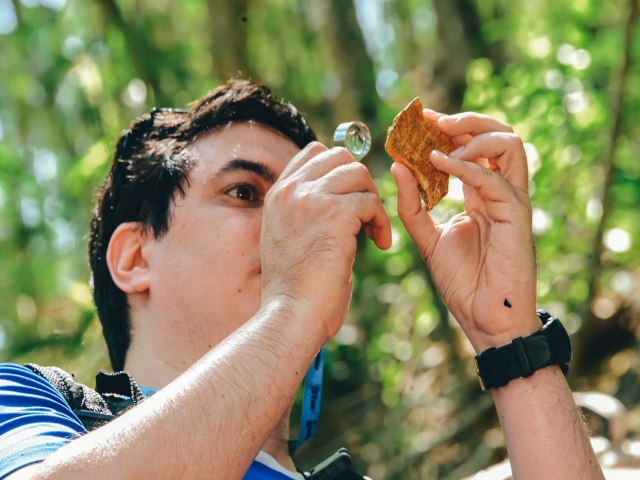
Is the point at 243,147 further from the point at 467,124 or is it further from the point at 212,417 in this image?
the point at 212,417

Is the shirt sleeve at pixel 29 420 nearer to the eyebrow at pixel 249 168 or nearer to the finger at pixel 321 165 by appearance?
the finger at pixel 321 165

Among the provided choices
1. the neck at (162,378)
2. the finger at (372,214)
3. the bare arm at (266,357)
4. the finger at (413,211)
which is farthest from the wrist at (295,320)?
the neck at (162,378)

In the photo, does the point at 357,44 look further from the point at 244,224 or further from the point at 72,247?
the point at 244,224

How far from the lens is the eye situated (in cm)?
261

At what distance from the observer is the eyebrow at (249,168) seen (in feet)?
8.64

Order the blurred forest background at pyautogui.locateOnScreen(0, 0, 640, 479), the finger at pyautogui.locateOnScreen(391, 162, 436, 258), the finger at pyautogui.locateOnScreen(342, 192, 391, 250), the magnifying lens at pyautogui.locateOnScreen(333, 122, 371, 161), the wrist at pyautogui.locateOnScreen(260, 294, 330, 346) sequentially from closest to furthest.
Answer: the wrist at pyautogui.locateOnScreen(260, 294, 330, 346) → the finger at pyautogui.locateOnScreen(342, 192, 391, 250) → the magnifying lens at pyautogui.locateOnScreen(333, 122, 371, 161) → the finger at pyautogui.locateOnScreen(391, 162, 436, 258) → the blurred forest background at pyautogui.locateOnScreen(0, 0, 640, 479)

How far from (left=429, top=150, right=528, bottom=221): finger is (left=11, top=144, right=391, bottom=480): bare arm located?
317mm

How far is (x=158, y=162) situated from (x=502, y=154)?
1.08 meters

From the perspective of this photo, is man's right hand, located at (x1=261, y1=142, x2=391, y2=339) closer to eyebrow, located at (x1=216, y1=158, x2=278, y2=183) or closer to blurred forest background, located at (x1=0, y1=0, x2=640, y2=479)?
eyebrow, located at (x1=216, y1=158, x2=278, y2=183)

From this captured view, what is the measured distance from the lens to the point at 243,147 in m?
2.71

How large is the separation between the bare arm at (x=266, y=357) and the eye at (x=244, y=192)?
23.9 inches

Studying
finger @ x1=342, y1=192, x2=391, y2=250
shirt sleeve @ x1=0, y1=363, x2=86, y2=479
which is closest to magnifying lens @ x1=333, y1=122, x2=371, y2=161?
finger @ x1=342, y1=192, x2=391, y2=250

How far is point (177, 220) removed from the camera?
8.61 feet

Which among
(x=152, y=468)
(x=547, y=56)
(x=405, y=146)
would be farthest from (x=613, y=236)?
(x=152, y=468)
